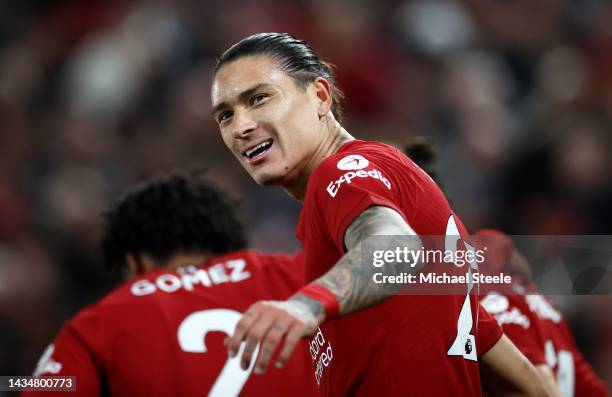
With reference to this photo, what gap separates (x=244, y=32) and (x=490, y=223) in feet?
9.43

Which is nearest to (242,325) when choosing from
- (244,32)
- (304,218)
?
(304,218)

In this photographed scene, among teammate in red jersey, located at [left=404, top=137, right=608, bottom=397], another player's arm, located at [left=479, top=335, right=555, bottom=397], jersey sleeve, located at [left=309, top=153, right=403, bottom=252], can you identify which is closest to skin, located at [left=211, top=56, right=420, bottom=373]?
jersey sleeve, located at [left=309, top=153, right=403, bottom=252]

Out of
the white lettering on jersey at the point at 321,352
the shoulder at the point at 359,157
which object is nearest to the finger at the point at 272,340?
the shoulder at the point at 359,157

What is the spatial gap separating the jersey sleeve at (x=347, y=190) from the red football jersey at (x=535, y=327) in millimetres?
1377

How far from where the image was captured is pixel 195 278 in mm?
4156

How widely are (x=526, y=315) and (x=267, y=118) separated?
1.56 meters

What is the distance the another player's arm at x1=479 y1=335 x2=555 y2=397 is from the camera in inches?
119

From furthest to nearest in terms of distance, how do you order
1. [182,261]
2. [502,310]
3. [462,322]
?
[182,261] → [502,310] → [462,322]

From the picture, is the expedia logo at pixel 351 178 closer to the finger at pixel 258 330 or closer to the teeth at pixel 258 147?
the finger at pixel 258 330

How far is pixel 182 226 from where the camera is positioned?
4523 mm

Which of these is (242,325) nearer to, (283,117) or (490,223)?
(283,117)

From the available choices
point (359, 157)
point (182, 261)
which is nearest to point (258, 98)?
point (359, 157)

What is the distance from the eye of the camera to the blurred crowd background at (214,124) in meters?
7.31

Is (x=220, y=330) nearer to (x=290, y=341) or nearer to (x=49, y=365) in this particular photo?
(x=49, y=365)
